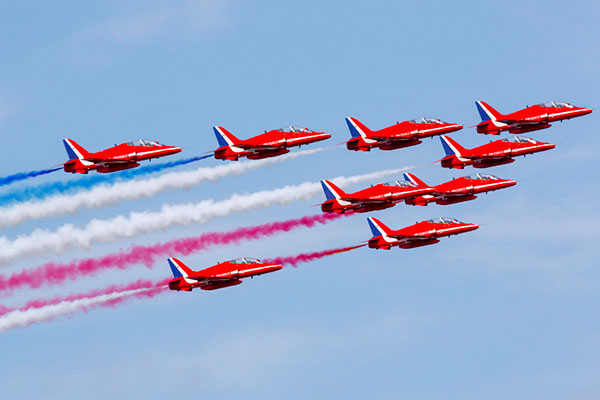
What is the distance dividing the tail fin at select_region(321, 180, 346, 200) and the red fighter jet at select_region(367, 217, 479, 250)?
5360 millimetres

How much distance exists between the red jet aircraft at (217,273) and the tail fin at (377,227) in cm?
1333

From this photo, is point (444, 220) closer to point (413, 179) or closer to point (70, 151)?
point (413, 179)

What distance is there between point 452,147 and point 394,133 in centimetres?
918

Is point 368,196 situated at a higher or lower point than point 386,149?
lower

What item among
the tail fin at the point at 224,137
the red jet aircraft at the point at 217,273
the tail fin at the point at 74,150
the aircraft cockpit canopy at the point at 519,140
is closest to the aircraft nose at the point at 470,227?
the aircraft cockpit canopy at the point at 519,140

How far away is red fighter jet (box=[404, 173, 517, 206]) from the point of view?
584 ft

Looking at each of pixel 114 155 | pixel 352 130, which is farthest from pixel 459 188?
pixel 114 155

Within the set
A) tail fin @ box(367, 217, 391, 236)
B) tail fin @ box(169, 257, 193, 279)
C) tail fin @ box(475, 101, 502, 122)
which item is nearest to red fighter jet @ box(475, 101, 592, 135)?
tail fin @ box(475, 101, 502, 122)

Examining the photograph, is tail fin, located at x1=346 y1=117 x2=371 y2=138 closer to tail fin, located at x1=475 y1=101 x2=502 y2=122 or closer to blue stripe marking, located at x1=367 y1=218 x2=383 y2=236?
blue stripe marking, located at x1=367 y1=218 x2=383 y2=236

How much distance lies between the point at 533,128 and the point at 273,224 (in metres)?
33.3

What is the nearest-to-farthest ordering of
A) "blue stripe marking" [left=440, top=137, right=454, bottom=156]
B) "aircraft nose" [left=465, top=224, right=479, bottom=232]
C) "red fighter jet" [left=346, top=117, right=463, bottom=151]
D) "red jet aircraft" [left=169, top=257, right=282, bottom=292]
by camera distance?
"red jet aircraft" [left=169, top=257, right=282, bottom=292] < "red fighter jet" [left=346, top=117, right=463, bottom=151] < "aircraft nose" [left=465, top=224, right=479, bottom=232] < "blue stripe marking" [left=440, top=137, right=454, bottom=156]

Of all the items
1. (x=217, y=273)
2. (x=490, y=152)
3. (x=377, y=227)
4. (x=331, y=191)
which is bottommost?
(x=217, y=273)

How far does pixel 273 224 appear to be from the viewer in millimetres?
181750

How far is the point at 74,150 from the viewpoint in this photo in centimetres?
Answer: 16850
